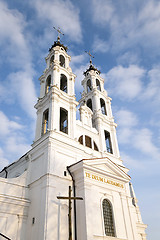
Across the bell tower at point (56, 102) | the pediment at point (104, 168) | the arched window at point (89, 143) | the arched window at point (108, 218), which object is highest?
the bell tower at point (56, 102)

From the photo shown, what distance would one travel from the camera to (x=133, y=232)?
17375 millimetres

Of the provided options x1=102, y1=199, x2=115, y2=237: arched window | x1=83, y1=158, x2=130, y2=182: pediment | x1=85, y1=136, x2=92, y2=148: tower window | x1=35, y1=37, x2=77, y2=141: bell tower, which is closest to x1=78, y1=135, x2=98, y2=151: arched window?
x1=85, y1=136, x2=92, y2=148: tower window

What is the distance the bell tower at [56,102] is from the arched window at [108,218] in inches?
285

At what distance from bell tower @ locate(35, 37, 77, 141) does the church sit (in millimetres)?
103

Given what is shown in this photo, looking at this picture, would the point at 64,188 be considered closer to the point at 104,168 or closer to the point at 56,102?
the point at 104,168

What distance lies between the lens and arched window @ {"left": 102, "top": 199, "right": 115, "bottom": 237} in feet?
52.7

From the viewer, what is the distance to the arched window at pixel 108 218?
52.7 ft

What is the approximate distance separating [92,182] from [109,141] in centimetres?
1045

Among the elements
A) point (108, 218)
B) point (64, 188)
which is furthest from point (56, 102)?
point (108, 218)

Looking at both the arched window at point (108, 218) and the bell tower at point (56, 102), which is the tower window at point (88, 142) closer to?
the bell tower at point (56, 102)

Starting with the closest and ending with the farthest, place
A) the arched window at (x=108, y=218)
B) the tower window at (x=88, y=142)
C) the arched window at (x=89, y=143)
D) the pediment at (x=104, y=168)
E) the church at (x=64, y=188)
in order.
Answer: the church at (x=64, y=188)
the arched window at (x=108, y=218)
the pediment at (x=104, y=168)
the arched window at (x=89, y=143)
the tower window at (x=88, y=142)

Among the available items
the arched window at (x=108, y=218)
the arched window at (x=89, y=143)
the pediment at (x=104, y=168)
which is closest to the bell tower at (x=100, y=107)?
the arched window at (x=89, y=143)

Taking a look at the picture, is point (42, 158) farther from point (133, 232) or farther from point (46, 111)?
point (133, 232)

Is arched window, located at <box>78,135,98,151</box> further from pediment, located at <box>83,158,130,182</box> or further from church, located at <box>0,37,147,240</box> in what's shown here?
pediment, located at <box>83,158,130,182</box>
